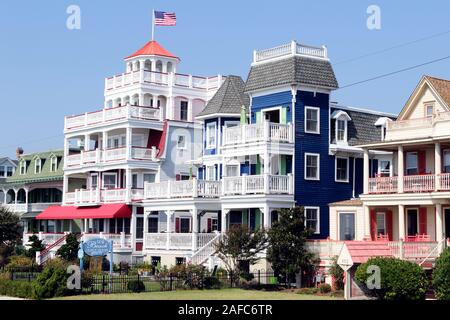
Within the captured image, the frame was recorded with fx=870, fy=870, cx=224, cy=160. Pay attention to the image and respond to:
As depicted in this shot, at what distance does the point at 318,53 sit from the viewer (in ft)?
175

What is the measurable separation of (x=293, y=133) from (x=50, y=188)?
118 ft

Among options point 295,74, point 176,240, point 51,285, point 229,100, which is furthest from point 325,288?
point 229,100

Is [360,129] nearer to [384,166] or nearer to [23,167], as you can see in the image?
[384,166]

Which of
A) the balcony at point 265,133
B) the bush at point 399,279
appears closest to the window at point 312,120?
the balcony at point 265,133

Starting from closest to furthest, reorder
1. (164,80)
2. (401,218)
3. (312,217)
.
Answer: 1. (401,218)
2. (312,217)
3. (164,80)

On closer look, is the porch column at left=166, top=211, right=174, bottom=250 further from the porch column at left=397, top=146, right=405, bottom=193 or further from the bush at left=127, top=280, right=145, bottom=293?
the porch column at left=397, top=146, right=405, bottom=193

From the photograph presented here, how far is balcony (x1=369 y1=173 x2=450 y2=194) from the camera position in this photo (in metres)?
43.7

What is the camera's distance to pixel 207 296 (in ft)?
131

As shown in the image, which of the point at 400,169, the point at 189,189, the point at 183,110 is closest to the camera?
the point at 400,169

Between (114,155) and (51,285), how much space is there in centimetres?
2547

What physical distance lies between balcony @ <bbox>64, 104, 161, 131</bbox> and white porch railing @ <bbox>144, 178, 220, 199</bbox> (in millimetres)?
7717

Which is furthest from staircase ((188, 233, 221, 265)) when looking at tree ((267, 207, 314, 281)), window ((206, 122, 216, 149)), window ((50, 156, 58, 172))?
window ((50, 156, 58, 172))
